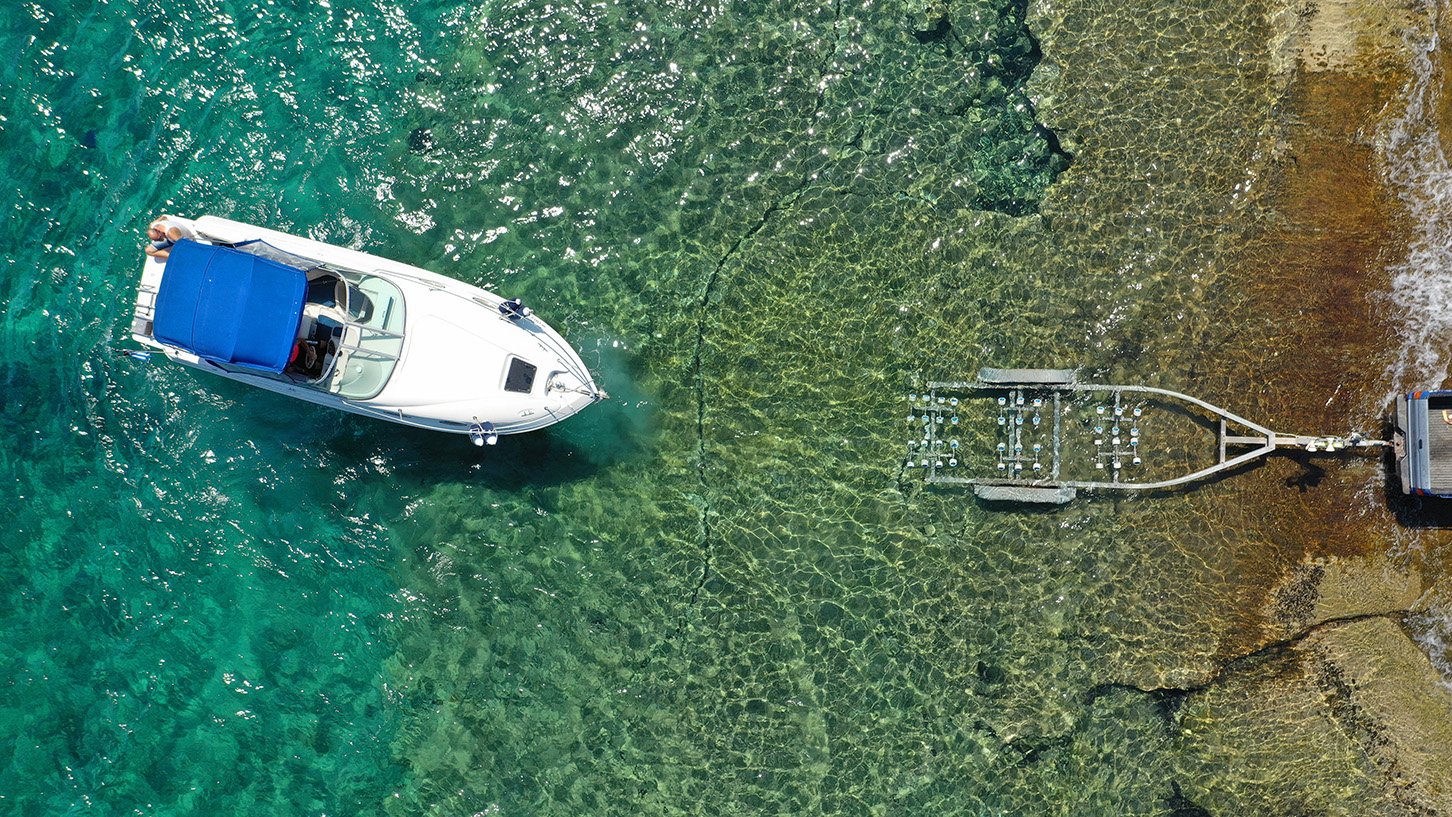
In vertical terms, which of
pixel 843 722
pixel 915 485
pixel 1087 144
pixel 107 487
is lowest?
pixel 843 722

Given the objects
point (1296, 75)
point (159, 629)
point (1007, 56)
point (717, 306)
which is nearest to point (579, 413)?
point (717, 306)

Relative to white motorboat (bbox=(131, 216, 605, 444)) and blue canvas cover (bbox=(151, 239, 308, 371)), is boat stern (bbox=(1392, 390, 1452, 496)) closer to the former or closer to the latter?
white motorboat (bbox=(131, 216, 605, 444))

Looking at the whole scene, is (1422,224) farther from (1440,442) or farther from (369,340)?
(369,340)

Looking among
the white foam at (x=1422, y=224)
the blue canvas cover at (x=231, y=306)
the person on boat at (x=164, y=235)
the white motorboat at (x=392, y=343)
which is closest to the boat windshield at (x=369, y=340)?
the white motorboat at (x=392, y=343)

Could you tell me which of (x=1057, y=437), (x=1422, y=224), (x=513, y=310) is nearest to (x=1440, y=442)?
(x=1422, y=224)

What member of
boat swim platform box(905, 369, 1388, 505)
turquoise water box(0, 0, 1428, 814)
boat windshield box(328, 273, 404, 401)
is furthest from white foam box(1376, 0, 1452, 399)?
boat windshield box(328, 273, 404, 401)

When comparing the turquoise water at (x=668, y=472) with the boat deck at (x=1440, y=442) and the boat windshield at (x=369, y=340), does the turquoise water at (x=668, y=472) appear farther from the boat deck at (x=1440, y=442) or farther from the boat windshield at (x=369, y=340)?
the boat deck at (x=1440, y=442)

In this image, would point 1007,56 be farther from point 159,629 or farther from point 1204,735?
point 159,629
